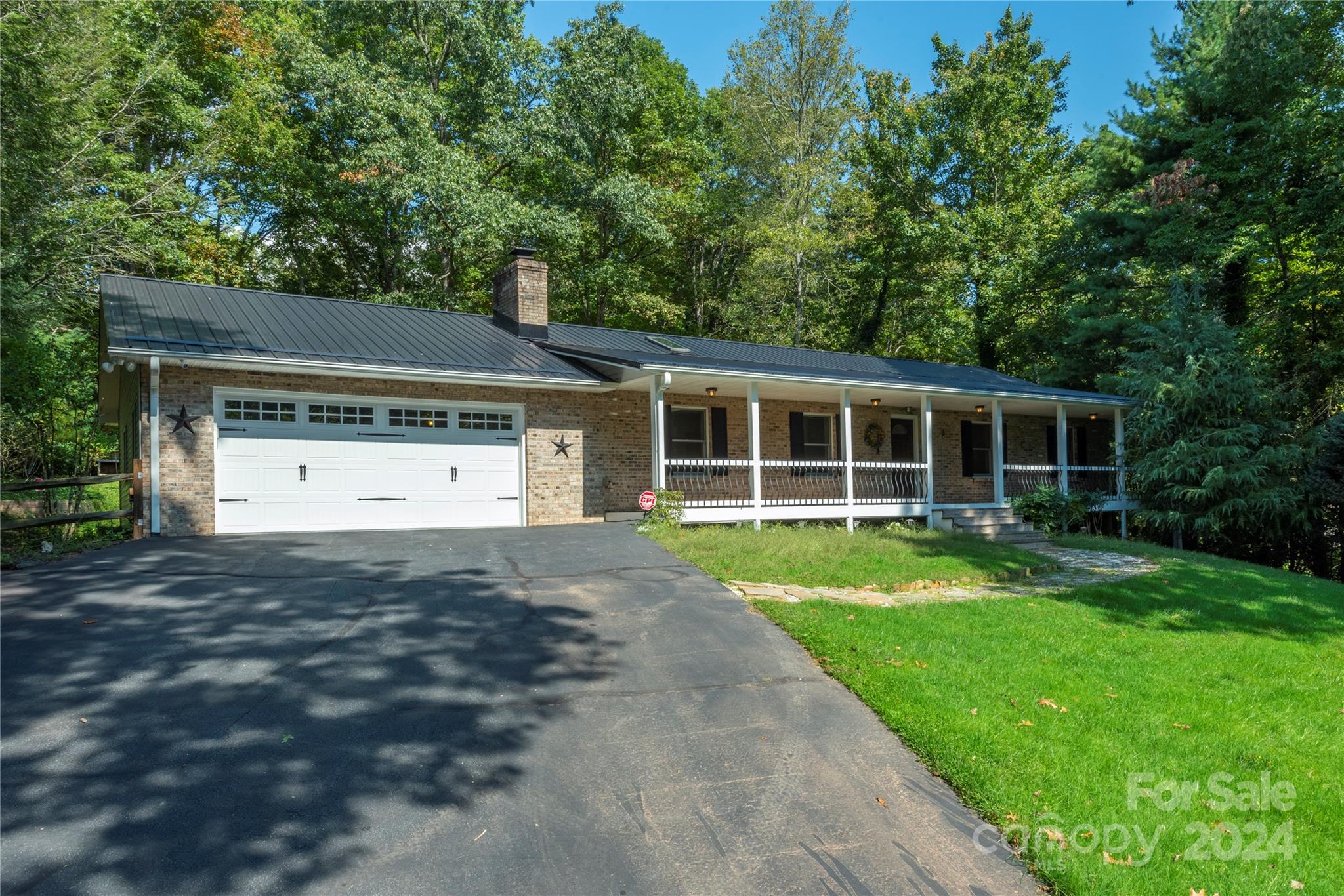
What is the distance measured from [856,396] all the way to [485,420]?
7.58m

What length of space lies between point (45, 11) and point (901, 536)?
1501 cm

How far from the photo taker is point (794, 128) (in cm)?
2455

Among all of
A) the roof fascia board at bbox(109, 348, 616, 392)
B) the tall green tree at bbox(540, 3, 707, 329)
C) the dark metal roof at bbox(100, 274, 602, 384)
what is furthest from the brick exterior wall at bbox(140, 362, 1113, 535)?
the tall green tree at bbox(540, 3, 707, 329)

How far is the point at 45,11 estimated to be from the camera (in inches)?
424

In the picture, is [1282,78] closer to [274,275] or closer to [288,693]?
[288,693]

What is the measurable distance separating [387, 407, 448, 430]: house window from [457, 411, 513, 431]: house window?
263 mm

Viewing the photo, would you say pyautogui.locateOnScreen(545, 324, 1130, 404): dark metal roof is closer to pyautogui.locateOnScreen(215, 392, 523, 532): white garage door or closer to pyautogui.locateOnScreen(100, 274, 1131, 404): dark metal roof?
pyautogui.locateOnScreen(100, 274, 1131, 404): dark metal roof

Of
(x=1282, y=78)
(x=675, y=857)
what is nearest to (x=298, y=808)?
(x=675, y=857)

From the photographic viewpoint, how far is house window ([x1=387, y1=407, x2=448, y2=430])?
38.7 feet

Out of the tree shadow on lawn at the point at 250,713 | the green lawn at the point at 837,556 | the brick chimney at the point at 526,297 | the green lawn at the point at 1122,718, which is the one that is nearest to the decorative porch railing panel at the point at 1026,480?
the green lawn at the point at 837,556

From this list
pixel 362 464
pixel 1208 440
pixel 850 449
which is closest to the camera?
pixel 362 464

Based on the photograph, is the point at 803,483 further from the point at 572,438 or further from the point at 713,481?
the point at 572,438

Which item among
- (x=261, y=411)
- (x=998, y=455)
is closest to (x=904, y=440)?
(x=998, y=455)

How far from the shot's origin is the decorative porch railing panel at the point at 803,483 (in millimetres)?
Answer: 15016
